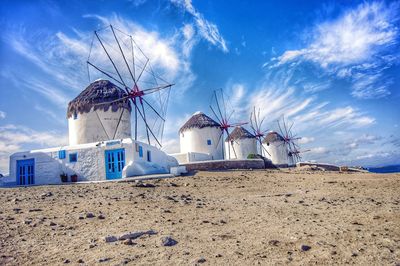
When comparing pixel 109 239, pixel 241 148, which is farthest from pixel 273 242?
pixel 241 148

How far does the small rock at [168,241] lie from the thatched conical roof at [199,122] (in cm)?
2910

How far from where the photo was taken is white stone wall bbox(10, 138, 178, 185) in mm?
19156

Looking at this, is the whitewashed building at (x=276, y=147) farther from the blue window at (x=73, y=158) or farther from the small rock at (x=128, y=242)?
the small rock at (x=128, y=242)

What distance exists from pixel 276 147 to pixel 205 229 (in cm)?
4380

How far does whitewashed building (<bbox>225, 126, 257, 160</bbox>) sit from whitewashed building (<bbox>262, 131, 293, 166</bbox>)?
6.44 meters

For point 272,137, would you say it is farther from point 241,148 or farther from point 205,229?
point 205,229

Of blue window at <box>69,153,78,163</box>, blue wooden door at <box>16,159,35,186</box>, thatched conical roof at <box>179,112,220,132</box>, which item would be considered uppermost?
thatched conical roof at <box>179,112,220,132</box>

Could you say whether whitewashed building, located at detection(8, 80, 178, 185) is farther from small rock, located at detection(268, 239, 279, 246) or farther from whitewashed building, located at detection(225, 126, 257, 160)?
whitewashed building, located at detection(225, 126, 257, 160)

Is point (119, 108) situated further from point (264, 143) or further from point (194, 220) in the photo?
point (264, 143)

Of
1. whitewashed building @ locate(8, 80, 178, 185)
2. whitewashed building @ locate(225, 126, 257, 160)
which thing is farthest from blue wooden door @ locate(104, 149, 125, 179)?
whitewashed building @ locate(225, 126, 257, 160)

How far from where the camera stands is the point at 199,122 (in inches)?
1368

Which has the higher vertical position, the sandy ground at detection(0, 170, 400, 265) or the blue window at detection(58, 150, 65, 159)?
the blue window at detection(58, 150, 65, 159)

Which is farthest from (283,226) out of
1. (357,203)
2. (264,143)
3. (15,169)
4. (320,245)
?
(264,143)

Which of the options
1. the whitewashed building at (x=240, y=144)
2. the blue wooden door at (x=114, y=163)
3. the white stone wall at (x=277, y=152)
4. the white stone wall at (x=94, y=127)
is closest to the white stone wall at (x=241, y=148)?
the whitewashed building at (x=240, y=144)
